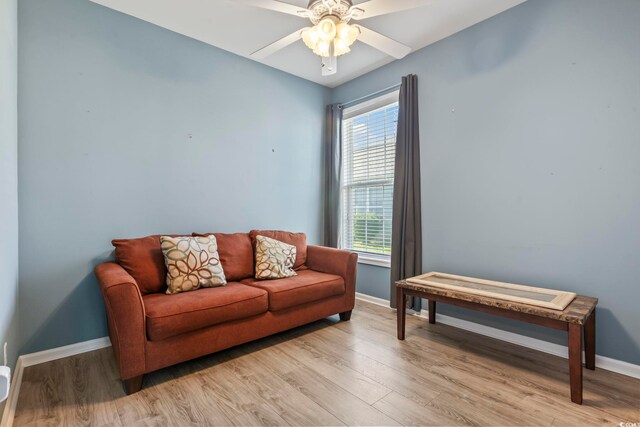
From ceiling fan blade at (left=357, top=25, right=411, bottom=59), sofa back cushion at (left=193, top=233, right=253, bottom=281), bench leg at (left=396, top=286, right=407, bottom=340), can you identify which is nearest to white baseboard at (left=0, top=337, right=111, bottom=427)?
sofa back cushion at (left=193, top=233, right=253, bottom=281)

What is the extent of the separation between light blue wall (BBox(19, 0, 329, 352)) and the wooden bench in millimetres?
1822

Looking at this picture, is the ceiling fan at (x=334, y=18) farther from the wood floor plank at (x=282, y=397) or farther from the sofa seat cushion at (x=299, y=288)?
the wood floor plank at (x=282, y=397)

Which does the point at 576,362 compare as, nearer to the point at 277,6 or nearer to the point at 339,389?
the point at 339,389

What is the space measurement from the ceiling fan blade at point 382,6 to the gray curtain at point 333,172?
2.08 meters

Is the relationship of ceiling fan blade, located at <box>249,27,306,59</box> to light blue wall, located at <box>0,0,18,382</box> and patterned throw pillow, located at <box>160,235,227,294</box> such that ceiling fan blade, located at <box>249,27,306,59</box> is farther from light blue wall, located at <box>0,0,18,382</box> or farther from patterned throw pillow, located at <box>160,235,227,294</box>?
patterned throw pillow, located at <box>160,235,227,294</box>

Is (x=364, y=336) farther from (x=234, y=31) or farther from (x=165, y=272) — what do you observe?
(x=234, y=31)

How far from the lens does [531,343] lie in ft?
7.64

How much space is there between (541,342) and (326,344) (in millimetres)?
1628

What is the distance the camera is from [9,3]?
5.88 feet

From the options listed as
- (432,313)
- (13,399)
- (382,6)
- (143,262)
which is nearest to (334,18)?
(382,6)

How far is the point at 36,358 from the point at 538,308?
3.35m

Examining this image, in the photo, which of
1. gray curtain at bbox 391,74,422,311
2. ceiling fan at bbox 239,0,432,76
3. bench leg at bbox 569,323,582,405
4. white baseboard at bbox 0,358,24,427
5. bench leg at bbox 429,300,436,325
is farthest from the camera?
gray curtain at bbox 391,74,422,311

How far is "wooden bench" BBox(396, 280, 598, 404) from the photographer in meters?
1.66

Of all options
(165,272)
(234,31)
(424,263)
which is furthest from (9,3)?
(424,263)
